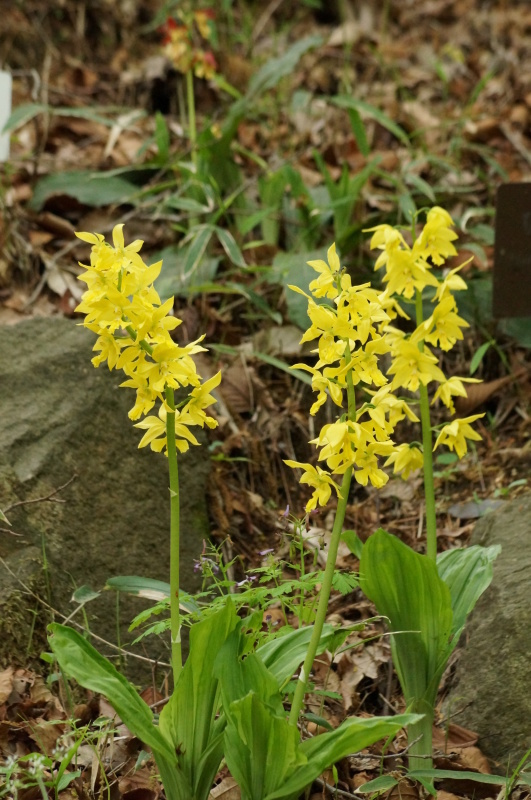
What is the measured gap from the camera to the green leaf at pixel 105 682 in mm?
1511

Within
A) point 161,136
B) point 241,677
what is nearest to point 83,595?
point 241,677

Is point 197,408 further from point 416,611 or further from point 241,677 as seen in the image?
point 416,611

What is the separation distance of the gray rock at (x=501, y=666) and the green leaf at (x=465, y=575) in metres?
0.16

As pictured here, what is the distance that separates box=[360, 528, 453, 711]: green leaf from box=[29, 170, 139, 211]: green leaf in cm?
239

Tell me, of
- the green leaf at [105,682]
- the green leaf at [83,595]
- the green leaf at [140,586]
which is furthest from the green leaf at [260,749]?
the green leaf at [83,595]

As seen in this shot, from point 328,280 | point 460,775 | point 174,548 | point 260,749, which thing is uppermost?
point 328,280

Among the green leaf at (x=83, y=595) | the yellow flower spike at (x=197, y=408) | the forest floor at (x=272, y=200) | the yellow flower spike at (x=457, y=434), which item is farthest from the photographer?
the forest floor at (x=272, y=200)

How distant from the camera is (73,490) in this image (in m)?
2.42

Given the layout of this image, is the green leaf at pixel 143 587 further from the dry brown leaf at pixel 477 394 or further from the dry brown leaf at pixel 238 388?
the dry brown leaf at pixel 477 394

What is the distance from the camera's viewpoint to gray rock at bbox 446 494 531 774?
2.03 meters

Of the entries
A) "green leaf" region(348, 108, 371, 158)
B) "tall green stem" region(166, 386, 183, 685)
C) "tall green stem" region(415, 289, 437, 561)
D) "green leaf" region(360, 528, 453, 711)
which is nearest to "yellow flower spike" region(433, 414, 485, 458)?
"tall green stem" region(415, 289, 437, 561)

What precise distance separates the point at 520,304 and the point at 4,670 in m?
1.89

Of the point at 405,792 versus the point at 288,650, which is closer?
the point at 288,650

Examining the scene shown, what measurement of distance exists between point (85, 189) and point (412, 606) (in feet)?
8.61
